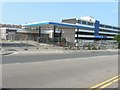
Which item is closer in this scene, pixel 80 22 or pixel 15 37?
pixel 15 37

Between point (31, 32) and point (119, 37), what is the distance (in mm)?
42671

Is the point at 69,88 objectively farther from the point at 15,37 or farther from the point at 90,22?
Answer: the point at 90,22

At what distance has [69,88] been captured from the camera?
9.87 meters

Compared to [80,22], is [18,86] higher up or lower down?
lower down

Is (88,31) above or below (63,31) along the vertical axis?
above

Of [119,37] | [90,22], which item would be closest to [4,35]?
[119,37]

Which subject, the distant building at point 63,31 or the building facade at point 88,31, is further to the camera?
the building facade at point 88,31

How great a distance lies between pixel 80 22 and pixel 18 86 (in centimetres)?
13127

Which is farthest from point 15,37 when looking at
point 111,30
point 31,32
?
point 111,30

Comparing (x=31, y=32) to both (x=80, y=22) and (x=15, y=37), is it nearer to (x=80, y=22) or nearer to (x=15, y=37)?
(x=15, y=37)

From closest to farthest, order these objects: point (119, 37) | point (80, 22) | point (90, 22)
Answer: point (119, 37), point (80, 22), point (90, 22)

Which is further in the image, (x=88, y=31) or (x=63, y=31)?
(x=88, y=31)

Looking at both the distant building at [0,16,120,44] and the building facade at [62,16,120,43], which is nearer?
the distant building at [0,16,120,44]

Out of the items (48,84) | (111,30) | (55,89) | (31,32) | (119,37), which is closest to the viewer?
(55,89)
